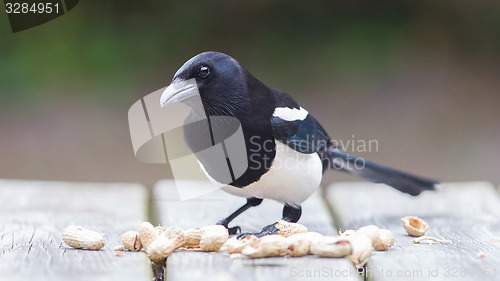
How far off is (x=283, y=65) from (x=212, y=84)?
361cm

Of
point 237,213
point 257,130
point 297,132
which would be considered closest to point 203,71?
point 257,130

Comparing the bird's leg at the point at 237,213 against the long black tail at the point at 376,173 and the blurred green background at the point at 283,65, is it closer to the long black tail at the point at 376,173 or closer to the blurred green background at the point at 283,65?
the long black tail at the point at 376,173

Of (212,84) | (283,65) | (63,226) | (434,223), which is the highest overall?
(212,84)

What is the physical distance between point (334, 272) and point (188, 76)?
96 centimetres

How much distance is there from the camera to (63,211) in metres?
2.73

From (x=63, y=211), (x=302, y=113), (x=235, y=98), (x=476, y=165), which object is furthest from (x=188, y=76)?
(x=476, y=165)

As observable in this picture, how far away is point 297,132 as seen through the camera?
2.55m

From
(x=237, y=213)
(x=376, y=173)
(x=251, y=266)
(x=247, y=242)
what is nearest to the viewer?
(x=251, y=266)

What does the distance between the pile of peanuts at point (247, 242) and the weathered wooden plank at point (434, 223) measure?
0.18 feet

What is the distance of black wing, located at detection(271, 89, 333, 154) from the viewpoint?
8.16ft

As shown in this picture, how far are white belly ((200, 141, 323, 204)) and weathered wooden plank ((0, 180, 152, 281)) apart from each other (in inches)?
17.2

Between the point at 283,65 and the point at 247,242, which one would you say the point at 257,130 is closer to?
the point at 247,242

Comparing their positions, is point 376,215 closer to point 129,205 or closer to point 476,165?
point 129,205

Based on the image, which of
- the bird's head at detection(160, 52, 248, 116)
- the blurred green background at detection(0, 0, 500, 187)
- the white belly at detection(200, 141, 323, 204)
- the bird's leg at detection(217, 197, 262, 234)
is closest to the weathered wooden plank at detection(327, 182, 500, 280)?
the white belly at detection(200, 141, 323, 204)
